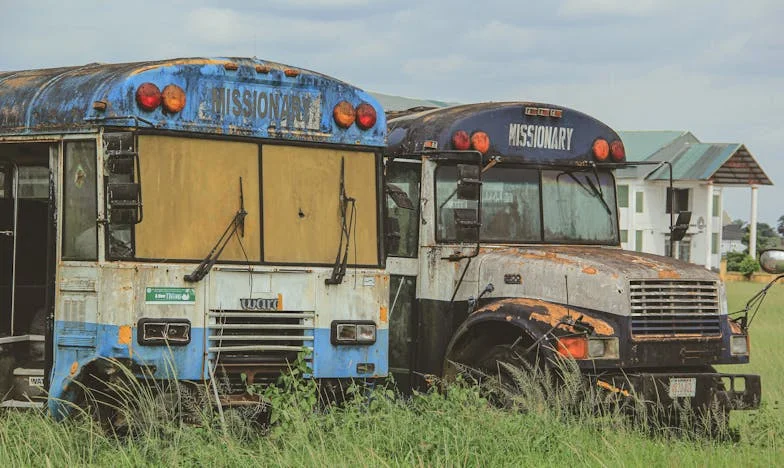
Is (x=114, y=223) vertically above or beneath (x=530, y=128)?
beneath

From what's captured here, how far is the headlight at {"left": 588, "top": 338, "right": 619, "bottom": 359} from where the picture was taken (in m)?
8.98

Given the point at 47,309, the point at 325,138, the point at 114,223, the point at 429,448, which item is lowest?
the point at 429,448

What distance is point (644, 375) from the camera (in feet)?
29.3

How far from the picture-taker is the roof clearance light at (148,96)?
8.55 metres

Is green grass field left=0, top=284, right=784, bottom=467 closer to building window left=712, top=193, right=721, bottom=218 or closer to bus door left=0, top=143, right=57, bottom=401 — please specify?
bus door left=0, top=143, right=57, bottom=401

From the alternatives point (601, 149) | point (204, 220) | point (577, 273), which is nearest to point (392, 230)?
point (577, 273)

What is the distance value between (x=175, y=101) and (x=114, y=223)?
0.94 m

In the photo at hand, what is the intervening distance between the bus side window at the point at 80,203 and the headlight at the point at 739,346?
456 cm

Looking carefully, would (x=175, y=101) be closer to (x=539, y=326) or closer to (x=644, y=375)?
(x=539, y=326)

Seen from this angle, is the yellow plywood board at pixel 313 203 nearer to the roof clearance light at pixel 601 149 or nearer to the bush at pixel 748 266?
the roof clearance light at pixel 601 149

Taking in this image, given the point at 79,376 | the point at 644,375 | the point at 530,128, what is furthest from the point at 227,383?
the point at 530,128

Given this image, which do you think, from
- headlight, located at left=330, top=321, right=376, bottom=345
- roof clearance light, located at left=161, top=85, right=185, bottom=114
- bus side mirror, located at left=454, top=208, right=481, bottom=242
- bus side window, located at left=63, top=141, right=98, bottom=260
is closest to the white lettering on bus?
bus side mirror, located at left=454, top=208, right=481, bottom=242

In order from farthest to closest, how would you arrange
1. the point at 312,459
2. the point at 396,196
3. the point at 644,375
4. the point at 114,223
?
the point at 396,196
the point at 644,375
the point at 114,223
the point at 312,459

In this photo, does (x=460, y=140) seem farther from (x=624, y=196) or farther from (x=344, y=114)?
(x=624, y=196)
